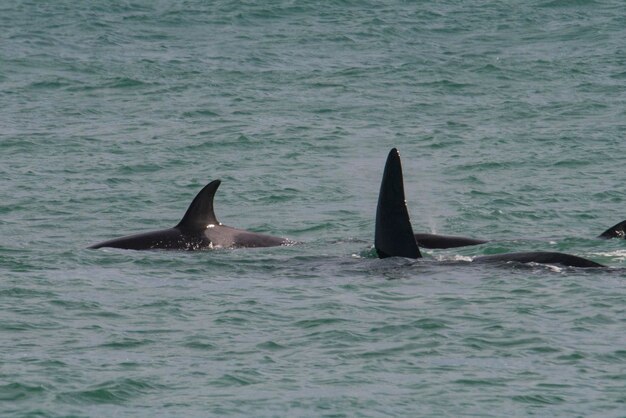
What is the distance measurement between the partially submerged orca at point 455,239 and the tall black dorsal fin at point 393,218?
7.34 ft

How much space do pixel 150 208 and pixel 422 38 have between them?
21.3 meters

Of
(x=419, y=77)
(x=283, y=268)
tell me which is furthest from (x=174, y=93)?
(x=283, y=268)

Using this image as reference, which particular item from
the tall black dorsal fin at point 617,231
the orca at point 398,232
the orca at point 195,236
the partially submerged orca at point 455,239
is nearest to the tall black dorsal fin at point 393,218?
the orca at point 398,232

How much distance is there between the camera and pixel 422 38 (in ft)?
148

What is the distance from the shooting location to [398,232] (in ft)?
61.9

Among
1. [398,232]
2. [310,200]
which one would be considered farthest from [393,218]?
[310,200]

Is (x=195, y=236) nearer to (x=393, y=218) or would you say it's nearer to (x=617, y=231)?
(x=393, y=218)

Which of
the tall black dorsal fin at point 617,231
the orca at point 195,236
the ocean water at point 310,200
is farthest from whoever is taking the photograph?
the tall black dorsal fin at point 617,231

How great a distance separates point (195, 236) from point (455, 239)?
3.76 meters

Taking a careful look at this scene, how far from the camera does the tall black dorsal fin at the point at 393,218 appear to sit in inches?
733

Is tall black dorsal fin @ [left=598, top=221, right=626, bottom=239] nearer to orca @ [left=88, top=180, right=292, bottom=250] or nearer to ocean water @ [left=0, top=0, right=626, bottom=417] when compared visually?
ocean water @ [left=0, top=0, right=626, bottom=417]

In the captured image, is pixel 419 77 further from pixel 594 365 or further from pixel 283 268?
pixel 594 365

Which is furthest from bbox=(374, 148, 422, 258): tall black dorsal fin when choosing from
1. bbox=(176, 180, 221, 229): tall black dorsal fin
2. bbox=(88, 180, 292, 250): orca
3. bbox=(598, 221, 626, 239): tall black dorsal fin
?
bbox=(598, 221, 626, 239): tall black dorsal fin

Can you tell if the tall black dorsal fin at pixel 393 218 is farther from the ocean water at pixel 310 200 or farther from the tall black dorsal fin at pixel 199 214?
the tall black dorsal fin at pixel 199 214
